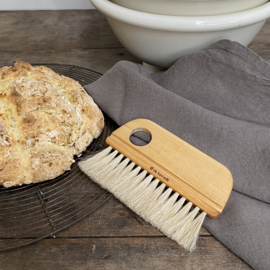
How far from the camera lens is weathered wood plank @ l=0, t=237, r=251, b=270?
59cm

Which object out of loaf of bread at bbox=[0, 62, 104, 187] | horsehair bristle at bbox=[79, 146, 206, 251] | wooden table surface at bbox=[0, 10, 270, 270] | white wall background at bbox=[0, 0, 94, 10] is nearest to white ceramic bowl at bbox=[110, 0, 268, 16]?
loaf of bread at bbox=[0, 62, 104, 187]

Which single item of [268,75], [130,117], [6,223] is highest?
[268,75]

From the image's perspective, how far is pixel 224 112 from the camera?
823 mm

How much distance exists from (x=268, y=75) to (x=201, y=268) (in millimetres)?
562

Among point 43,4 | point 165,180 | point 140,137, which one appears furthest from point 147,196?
point 43,4

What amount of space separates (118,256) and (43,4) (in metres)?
1.56

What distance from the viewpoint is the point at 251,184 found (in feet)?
2.26

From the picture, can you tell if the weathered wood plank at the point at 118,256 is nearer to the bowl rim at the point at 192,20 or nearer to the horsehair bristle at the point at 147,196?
Answer: the horsehair bristle at the point at 147,196

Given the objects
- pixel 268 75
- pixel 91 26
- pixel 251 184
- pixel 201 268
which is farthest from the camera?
pixel 91 26

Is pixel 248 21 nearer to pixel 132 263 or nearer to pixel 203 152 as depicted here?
pixel 203 152

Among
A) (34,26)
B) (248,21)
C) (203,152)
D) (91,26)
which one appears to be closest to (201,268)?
(203,152)

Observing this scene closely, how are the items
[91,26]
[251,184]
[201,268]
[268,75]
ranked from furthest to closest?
[91,26] < [268,75] < [251,184] < [201,268]

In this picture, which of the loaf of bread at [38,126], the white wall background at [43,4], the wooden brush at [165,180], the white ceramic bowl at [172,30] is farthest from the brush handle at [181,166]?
the white wall background at [43,4]

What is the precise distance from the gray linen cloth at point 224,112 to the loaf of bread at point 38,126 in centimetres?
13
